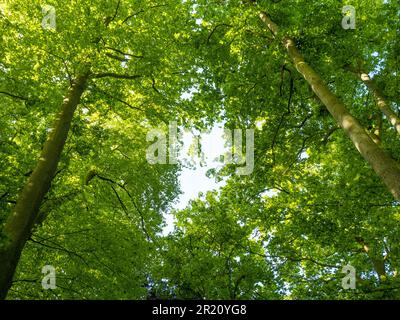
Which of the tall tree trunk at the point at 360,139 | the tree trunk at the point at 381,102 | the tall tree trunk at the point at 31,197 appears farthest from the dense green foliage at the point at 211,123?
the tall tree trunk at the point at 360,139

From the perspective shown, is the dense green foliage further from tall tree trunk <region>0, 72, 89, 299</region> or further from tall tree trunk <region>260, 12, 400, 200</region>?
tall tree trunk <region>260, 12, 400, 200</region>

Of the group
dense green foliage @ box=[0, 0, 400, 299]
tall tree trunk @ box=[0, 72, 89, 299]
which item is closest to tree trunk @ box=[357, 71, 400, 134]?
dense green foliage @ box=[0, 0, 400, 299]

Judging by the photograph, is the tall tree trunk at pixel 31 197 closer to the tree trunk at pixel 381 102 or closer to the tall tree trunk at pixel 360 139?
the tall tree trunk at pixel 360 139

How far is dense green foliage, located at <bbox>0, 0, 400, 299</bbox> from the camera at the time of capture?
10.7 m

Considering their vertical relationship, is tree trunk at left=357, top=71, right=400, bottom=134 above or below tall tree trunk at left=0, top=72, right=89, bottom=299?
above

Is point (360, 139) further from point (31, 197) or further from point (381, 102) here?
point (31, 197)

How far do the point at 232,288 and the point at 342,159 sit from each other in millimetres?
6145

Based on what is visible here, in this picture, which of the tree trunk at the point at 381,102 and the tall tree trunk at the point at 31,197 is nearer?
the tall tree trunk at the point at 31,197

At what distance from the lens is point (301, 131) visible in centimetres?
1294

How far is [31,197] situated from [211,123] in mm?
6888

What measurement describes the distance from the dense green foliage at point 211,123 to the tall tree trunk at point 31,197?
2.33 feet

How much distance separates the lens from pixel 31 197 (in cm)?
823

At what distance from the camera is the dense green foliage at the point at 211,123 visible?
422 inches

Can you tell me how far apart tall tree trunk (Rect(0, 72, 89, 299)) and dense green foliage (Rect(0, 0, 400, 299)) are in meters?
0.71
